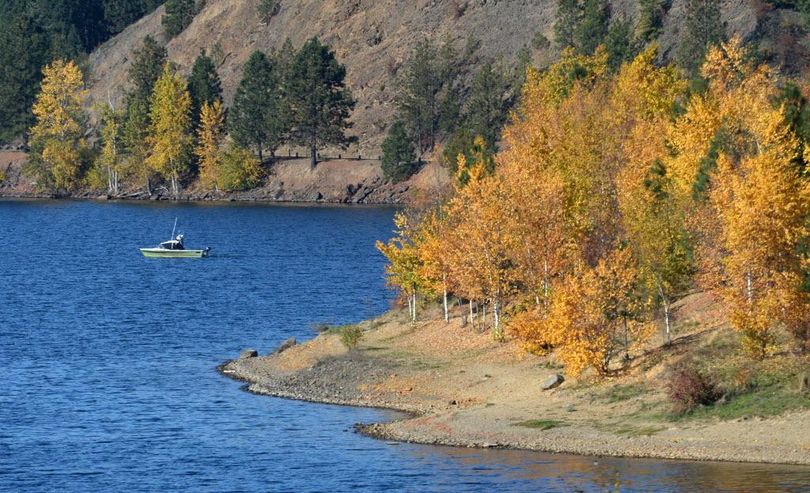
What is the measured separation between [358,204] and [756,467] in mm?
137525

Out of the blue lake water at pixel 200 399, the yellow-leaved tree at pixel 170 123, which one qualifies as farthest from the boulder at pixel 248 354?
the yellow-leaved tree at pixel 170 123

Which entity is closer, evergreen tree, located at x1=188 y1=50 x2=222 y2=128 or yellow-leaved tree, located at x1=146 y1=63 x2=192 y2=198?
yellow-leaved tree, located at x1=146 y1=63 x2=192 y2=198

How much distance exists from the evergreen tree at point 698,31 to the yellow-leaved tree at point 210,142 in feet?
189

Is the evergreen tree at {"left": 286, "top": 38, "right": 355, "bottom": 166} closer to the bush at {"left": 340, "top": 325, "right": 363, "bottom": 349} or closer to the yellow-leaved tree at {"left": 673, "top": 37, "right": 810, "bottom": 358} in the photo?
the bush at {"left": 340, "top": 325, "right": 363, "bottom": 349}

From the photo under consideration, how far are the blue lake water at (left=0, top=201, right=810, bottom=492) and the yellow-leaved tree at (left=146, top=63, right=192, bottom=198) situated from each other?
5438 cm

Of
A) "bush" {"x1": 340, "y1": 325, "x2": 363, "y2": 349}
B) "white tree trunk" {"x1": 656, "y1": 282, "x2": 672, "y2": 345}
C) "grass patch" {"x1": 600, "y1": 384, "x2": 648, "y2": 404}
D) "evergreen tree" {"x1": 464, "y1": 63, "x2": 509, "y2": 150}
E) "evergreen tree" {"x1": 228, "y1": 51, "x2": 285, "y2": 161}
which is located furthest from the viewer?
"evergreen tree" {"x1": 228, "y1": 51, "x2": 285, "y2": 161}

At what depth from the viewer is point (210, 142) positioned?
19600 centimetres

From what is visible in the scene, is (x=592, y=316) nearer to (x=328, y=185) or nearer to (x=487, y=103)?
(x=487, y=103)

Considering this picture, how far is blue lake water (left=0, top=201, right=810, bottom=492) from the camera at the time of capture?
175ft

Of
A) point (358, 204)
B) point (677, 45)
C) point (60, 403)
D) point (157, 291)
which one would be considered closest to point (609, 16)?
point (677, 45)

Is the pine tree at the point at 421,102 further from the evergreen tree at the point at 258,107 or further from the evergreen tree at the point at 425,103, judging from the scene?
the evergreen tree at the point at 258,107

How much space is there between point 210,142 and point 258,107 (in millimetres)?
10090

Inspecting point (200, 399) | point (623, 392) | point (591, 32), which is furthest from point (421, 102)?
point (623, 392)

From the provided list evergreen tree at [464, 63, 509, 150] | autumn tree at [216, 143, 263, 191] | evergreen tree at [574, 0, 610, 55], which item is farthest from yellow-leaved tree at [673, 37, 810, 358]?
autumn tree at [216, 143, 263, 191]
